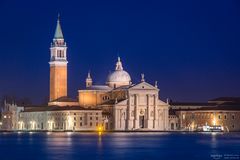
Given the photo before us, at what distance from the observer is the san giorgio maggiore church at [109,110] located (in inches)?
4975

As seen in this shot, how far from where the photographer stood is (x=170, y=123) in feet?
437

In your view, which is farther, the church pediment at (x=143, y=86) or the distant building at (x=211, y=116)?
the distant building at (x=211, y=116)

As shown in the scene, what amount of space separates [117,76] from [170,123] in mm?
10079

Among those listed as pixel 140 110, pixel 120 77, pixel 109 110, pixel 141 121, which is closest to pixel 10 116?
pixel 120 77

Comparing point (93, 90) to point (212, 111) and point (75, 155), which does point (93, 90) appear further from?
point (75, 155)

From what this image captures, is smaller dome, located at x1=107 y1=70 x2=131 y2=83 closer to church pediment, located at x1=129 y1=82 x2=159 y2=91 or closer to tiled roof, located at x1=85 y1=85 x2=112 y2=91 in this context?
tiled roof, located at x1=85 y1=85 x2=112 y2=91

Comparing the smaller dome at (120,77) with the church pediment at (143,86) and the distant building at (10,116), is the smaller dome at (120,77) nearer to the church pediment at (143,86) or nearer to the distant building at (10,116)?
the church pediment at (143,86)

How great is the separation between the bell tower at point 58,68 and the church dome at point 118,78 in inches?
244

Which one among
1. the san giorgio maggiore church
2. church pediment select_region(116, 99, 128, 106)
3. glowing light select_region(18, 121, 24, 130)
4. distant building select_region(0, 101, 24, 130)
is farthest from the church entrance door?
distant building select_region(0, 101, 24, 130)

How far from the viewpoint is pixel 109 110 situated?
129m

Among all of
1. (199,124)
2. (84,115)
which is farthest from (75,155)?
(199,124)

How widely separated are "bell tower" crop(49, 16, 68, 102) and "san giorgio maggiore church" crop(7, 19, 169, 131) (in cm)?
54

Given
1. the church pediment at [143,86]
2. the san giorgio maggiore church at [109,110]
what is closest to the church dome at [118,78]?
the san giorgio maggiore church at [109,110]

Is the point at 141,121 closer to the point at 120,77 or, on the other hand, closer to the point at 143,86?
the point at 143,86
